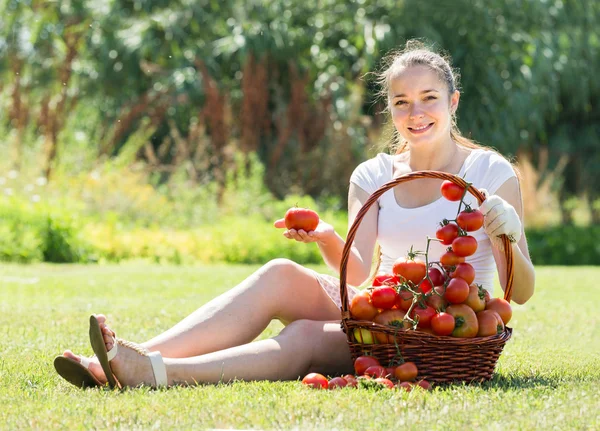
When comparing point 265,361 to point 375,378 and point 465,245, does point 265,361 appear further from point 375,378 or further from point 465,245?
point 465,245

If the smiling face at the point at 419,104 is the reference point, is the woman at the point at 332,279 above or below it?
below

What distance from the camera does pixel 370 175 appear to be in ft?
13.3

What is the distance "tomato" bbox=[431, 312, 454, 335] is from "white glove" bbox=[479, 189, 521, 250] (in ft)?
1.07

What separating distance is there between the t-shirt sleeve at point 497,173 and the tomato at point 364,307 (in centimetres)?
72

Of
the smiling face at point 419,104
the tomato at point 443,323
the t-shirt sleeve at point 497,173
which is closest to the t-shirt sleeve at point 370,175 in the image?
the smiling face at point 419,104

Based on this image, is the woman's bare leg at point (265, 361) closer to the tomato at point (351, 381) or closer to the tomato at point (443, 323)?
the tomato at point (351, 381)

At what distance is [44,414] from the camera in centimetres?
287

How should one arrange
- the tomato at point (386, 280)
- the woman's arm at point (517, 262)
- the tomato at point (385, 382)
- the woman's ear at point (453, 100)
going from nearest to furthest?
the tomato at point (385, 382)
the tomato at point (386, 280)
the woman's arm at point (517, 262)
the woman's ear at point (453, 100)

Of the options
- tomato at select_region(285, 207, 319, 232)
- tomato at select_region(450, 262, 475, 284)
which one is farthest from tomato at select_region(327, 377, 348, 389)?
tomato at select_region(285, 207, 319, 232)

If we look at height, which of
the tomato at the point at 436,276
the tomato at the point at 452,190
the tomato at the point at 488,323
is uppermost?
the tomato at the point at 452,190

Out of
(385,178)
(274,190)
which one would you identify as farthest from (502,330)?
(274,190)

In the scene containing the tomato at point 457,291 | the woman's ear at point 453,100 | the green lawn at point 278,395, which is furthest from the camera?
the woman's ear at point 453,100

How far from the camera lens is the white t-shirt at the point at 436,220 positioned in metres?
3.74

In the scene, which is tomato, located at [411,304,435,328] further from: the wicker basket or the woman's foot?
the woman's foot
